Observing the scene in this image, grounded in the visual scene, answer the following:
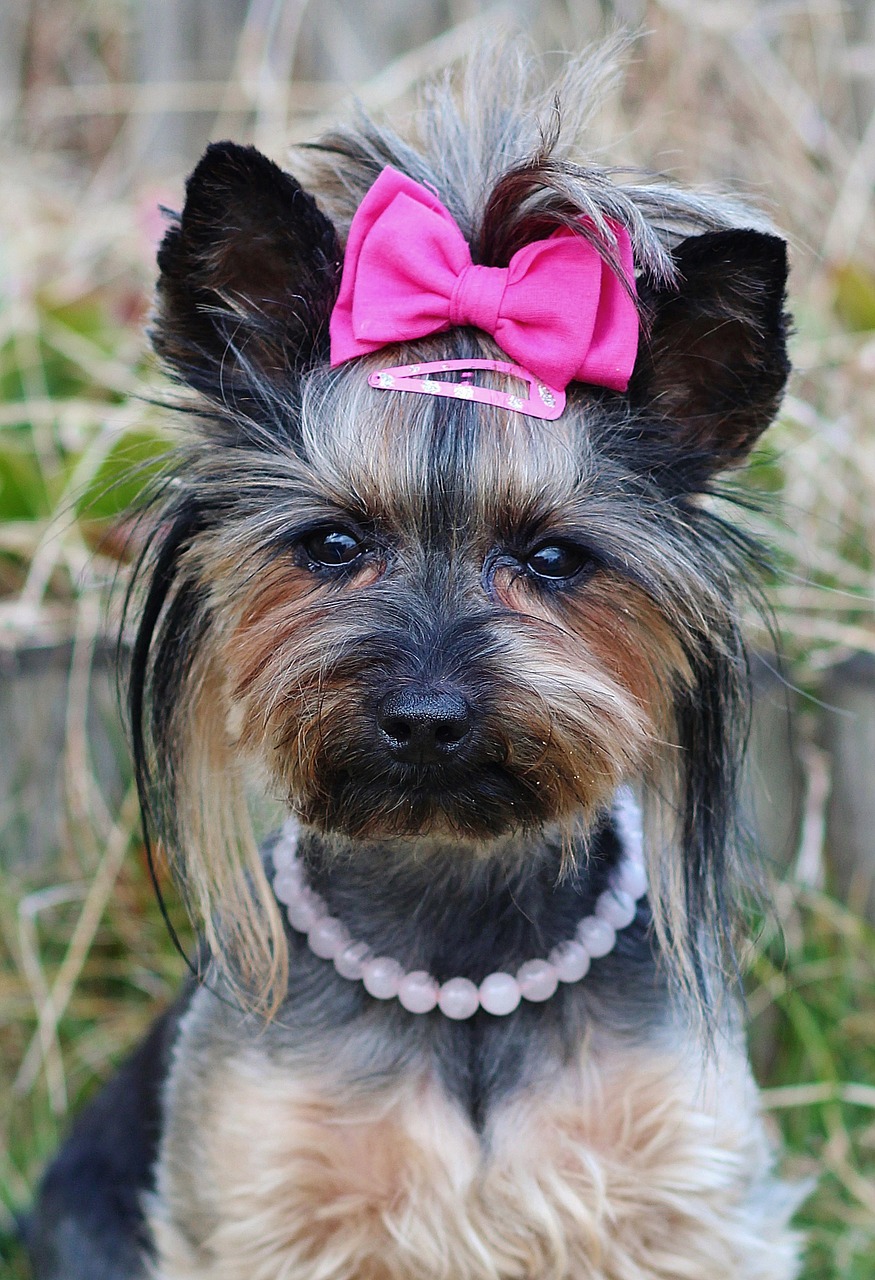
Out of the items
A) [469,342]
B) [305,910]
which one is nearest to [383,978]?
[305,910]

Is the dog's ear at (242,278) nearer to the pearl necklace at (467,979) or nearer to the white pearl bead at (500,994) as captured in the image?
the pearl necklace at (467,979)

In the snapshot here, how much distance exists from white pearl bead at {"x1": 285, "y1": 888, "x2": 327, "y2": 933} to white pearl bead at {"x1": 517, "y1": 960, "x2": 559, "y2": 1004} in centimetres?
34

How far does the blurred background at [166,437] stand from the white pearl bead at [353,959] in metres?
0.67

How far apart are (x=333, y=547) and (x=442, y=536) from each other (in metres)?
0.18

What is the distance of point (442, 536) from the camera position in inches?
74.3

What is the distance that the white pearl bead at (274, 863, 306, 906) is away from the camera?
90.5 inches

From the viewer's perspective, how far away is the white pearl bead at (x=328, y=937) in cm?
223

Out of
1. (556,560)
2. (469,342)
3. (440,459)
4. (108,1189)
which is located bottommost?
(108,1189)

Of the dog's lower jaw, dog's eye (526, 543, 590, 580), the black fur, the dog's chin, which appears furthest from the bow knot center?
the black fur

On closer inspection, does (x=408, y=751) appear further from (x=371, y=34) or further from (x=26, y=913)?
(x=371, y=34)

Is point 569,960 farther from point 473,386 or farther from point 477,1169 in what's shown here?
point 473,386

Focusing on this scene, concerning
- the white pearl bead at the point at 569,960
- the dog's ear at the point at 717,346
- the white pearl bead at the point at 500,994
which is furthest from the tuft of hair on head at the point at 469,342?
the white pearl bead at the point at 500,994

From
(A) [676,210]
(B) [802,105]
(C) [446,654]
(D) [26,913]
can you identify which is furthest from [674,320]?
(B) [802,105]

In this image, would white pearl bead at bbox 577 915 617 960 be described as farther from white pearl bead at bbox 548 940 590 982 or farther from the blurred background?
the blurred background
